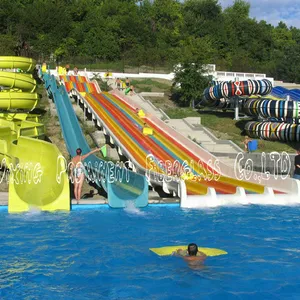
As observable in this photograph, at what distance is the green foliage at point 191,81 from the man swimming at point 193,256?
22620 mm

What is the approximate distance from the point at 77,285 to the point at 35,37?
48003mm

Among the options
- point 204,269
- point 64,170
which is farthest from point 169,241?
point 64,170

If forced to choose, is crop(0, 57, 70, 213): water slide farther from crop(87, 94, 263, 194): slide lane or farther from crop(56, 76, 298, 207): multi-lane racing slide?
crop(87, 94, 263, 194): slide lane

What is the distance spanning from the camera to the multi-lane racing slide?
12445 mm

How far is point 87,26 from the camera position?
5581 cm

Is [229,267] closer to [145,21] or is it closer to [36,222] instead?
[36,222]

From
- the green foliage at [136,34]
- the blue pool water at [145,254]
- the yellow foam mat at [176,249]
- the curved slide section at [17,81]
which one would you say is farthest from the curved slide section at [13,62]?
the green foliage at [136,34]

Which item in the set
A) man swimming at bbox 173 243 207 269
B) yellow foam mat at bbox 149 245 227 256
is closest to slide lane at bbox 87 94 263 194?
yellow foam mat at bbox 149 245 227 256

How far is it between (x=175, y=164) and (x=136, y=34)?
44.8 m

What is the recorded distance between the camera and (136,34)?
192ft

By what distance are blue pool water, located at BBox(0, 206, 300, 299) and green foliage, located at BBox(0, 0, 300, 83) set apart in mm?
30984

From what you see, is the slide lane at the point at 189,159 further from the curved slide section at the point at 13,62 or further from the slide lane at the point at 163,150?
the curved slide section at the point at 13,62

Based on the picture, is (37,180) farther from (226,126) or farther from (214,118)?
(214,118)

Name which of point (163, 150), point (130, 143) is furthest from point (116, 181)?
point (130, 143)
